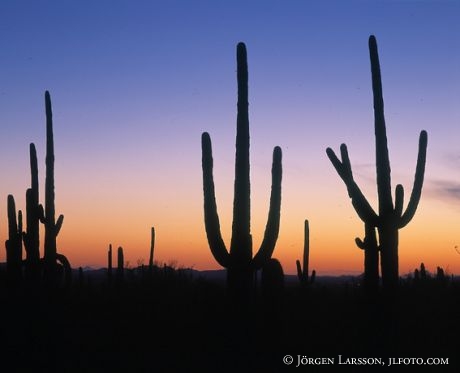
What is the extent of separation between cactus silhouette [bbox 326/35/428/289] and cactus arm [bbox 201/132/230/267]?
106 inches

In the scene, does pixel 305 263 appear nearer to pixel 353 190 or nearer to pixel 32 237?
pixel 32 237

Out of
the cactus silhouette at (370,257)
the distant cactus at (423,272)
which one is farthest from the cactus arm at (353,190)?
the distant cactus at (423,272)

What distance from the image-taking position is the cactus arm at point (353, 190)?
13.7 m

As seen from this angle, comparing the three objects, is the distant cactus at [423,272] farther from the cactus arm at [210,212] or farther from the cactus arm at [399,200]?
→ the cactus arm at [210,212]

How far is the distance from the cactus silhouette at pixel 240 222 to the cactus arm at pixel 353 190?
1749 mm

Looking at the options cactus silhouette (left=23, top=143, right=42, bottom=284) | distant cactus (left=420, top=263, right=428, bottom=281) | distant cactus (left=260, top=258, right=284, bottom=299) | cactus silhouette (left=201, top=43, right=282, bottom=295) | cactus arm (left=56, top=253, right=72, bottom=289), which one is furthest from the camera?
distant cactus (left=420, top=263, right=428, bottom=281)

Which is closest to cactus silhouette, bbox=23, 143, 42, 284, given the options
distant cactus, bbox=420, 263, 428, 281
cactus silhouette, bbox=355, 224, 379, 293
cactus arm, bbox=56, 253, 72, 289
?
cactus arm, bbox=56, 253, 72, 289

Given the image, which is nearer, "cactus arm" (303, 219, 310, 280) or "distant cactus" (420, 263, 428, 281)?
"cactus arm" (303, 219, 310, 280)

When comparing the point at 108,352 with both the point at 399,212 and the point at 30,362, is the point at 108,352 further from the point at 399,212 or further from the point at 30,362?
the point at 399,212

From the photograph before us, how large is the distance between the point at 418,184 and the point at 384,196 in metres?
0.73

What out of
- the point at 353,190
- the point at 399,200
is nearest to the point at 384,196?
the point at 399,200

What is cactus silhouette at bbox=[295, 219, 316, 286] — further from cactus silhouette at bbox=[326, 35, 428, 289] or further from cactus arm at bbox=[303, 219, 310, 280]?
cactus silhouette at bbox=[326, 35, 428, 289]

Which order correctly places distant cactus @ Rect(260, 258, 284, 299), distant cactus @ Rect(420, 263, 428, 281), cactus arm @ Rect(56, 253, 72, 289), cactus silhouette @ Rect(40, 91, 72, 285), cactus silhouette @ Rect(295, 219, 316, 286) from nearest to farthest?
1. distant cactus @ Rect(260, 258, 284, 299)
2. cactus silhouette @ Rect(40, 91, 72, 285)
3. cactus arm @ Rect(56, 253, 72, 289)
4. cactus silhouette @ Rect(295, 219, 316, 286)
5. distant cactus @ Rect(420, 263, 428, 281)

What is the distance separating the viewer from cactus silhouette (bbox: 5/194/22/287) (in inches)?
758
